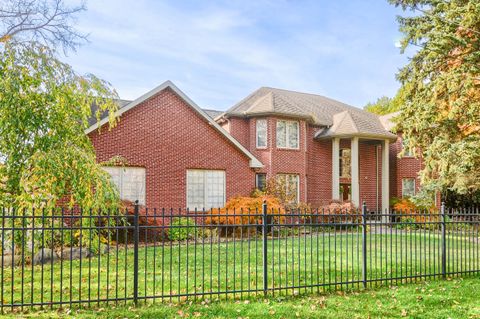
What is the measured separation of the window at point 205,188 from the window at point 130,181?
7.03ft

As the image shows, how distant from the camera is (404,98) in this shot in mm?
18016

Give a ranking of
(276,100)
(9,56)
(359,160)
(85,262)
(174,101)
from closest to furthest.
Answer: (9,56) → (85,262) → (174,101) → (276,100) → (359,160)

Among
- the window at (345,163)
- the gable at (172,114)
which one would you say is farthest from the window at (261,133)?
the window at (345,163)

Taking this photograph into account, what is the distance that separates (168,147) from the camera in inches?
703

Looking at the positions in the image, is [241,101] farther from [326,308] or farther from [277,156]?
[326,308]

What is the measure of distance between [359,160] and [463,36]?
36.3 ft

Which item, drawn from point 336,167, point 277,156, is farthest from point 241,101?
point 336,167

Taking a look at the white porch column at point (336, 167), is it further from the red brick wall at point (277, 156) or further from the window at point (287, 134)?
the window at point (287, 134)

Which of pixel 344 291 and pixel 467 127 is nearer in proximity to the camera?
pixel 344 291

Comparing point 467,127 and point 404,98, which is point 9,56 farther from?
point 467,127

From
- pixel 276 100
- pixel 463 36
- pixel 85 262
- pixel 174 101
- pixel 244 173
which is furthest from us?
pixel 276 100

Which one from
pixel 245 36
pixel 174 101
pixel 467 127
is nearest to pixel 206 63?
pixel 174 101

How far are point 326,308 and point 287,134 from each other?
53.4 ft

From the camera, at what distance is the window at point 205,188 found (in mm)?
18469
